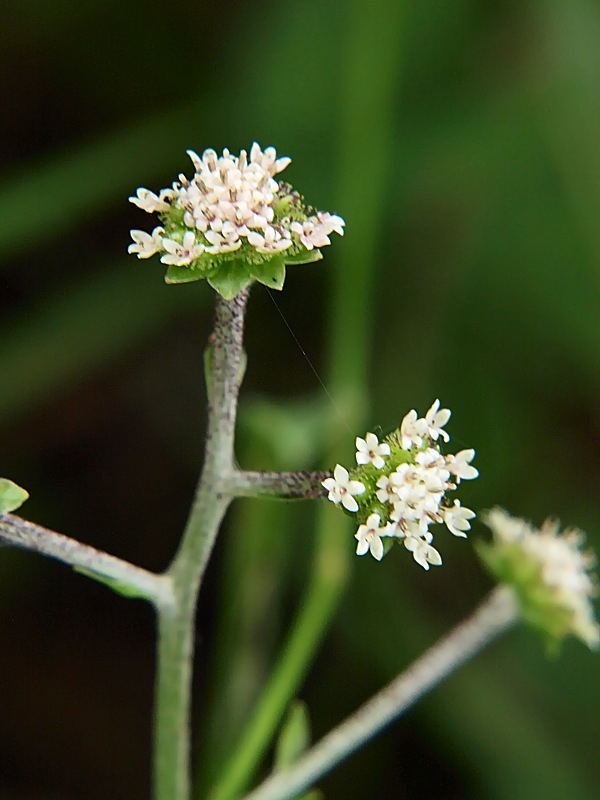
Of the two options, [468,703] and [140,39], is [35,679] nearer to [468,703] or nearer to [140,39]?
[468,703]

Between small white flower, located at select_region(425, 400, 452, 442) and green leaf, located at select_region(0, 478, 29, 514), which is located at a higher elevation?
small white flower, located at select_region(425, 400, 452, 442)

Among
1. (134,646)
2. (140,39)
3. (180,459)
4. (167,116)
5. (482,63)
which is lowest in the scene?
(134,646)

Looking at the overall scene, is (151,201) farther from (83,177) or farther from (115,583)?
(83,177)

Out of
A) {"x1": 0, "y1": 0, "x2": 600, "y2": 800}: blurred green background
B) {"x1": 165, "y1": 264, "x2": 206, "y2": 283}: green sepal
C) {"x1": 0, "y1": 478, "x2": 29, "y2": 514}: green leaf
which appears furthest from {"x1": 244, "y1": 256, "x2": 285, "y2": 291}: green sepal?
{"x1": 0, "y1": 0, "x2": 600, "y2": 800}: blurred green background

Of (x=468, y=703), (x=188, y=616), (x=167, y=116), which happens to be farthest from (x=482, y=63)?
(x=188, y=616)

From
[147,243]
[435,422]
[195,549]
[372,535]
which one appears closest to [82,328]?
[195,549]

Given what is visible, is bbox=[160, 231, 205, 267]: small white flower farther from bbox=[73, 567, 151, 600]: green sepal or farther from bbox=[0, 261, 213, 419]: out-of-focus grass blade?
bbox=[0, 261, 213, 419]: out-of-focus grass blade

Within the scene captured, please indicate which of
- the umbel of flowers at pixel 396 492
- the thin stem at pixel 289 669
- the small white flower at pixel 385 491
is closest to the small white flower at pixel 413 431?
the umbel of flowers at pixel 396 492
